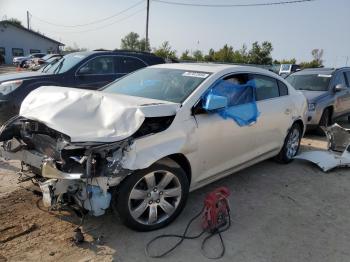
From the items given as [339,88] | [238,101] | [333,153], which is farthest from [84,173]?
[339,88]

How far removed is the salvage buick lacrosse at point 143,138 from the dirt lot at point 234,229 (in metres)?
0.34

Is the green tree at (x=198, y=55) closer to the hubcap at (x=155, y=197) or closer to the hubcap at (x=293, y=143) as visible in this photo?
the hubcap at (x=293, y=143)

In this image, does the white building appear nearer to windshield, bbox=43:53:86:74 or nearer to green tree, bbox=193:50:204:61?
green tree, bbox=193:50:204:61

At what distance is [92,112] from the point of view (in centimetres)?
366

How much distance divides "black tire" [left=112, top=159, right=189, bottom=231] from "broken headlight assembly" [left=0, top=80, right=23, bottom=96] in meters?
4.97

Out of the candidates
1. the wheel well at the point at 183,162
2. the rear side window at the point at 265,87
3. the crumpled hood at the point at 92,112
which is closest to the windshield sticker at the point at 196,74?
the crumpled hood at the point at 92,112

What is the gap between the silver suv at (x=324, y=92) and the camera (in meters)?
8.65

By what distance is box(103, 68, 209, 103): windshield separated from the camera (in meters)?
4.31

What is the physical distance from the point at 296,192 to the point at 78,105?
3.16m

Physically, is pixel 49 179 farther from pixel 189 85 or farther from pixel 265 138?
pixel 265 138

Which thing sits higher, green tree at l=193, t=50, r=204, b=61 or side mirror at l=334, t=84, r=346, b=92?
side mirror at l=334, t=84, r=346, b=92

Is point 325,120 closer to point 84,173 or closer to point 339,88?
point 339,88

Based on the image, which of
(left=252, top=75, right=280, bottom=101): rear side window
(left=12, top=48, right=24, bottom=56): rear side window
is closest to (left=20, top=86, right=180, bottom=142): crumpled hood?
(left=252, top=75, right=280, bottom=101): rear side window

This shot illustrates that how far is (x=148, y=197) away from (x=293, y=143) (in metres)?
3.60
